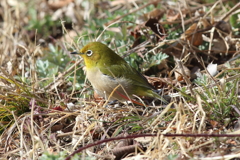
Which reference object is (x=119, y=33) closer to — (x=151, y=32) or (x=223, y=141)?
(x=151, y=32)

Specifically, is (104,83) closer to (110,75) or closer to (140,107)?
(110,75)

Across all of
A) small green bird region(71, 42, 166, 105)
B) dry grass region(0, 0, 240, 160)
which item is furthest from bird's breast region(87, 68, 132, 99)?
dry grass region(0, 0, 240, 160)

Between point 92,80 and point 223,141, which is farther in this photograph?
point 92,80

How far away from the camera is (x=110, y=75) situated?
4492 millimetres

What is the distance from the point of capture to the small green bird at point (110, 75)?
14.4 feet

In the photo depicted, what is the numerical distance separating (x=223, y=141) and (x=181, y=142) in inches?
14.8

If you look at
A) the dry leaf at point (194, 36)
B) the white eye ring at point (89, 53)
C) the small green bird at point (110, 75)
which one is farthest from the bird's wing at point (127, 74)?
the dry leaf at point (194, 36)

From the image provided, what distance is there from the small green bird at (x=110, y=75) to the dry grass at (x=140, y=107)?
0.21 metres

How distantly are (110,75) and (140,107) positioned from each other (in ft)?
1.90

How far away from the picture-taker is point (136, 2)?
668 centimetres

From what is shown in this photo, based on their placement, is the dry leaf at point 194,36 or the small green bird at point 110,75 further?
the dry leaf at point 194,36

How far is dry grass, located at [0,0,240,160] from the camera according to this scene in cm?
325

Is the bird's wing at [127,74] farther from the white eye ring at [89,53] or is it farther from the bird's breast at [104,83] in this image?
the white eye ring at [89,53]

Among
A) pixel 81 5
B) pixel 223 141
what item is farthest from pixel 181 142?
pixel 81 5
